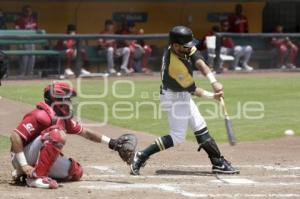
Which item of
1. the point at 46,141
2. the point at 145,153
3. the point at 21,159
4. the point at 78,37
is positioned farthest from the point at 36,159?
the point at 78,37

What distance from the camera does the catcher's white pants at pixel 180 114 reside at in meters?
8.34

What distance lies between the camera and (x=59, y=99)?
24.7 ft

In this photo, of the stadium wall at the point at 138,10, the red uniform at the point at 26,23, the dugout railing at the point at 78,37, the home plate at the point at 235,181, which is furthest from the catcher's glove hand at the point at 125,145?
the stadium wall at the point at 138,10

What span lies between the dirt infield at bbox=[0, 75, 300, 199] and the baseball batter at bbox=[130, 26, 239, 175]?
0.89ft

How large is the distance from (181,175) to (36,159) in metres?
1.65

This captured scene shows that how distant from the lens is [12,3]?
21.8 m

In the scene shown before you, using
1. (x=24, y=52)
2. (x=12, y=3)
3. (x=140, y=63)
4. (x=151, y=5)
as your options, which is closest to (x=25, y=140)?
(x=24, y=52)

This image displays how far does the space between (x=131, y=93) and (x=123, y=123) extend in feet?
13.8

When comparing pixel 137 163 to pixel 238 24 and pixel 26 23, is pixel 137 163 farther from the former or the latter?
pixel 238 24

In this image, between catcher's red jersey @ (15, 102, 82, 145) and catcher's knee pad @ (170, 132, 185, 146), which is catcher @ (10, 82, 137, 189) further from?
catcher's knee pad @ (170, 132, 185, 146)

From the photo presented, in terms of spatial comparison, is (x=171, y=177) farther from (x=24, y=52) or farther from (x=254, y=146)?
(x=24, y=52)

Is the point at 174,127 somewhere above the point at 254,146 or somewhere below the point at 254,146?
above

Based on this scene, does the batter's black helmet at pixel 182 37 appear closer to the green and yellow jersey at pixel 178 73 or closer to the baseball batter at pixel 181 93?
the baseball batter at pixel 181 93

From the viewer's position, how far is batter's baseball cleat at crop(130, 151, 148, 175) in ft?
27.3
